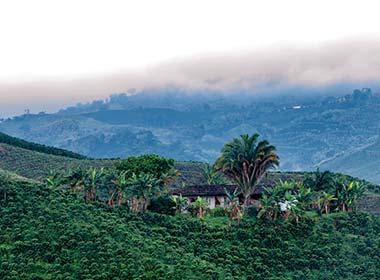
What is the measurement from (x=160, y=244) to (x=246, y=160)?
22.1 metres

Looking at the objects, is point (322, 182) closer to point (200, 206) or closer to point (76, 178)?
point (200, 206)

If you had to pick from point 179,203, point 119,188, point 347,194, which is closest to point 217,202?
point 179,203

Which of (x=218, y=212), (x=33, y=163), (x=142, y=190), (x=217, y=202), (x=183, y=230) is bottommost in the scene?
(x=33, y=163)

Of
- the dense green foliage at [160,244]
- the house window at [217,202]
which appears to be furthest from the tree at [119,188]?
the house window at [217,202]

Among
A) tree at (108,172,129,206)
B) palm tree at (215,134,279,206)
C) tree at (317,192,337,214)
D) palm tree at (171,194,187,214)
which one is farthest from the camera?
tree at (317,192,337,214)

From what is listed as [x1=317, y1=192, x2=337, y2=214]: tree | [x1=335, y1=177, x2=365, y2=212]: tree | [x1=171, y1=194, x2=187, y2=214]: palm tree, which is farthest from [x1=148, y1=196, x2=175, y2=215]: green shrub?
[x1=335, y1=177, x2=365, y2=212]: tree

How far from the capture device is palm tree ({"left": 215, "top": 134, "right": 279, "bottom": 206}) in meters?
102

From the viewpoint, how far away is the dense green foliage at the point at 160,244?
251ft

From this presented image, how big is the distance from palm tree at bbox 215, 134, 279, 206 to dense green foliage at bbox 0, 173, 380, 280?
7508mm

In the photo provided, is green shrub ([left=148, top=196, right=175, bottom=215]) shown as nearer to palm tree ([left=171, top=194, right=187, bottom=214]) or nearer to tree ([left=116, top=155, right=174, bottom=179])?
palm tree ([left=171, top=194, right=187, bottom=214])

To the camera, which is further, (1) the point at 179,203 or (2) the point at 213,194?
(2) the point at 213,194

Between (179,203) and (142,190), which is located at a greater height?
(142,190)

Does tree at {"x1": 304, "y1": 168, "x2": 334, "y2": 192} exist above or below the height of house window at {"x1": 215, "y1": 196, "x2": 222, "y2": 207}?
above

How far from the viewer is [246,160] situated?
102 metres
